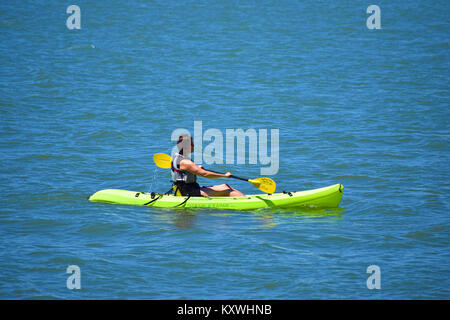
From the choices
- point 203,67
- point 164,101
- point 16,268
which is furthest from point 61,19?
point 16,268

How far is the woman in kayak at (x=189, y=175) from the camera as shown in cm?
941

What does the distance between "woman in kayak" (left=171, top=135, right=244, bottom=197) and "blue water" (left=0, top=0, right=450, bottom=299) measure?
39 cm

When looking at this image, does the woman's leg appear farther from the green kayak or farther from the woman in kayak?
the green kayak

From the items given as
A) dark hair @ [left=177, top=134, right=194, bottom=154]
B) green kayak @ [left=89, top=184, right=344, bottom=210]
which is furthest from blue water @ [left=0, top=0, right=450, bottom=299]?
dark hair @ [left=177, top=134, right=194, bottom=154]

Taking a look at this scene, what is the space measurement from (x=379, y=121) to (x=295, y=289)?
1035 cm

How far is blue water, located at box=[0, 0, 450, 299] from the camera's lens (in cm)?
755

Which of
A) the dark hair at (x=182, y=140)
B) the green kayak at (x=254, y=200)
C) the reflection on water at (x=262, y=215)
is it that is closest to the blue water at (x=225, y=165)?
the reflection on water at (x=262, y=215)

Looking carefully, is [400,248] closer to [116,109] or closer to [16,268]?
[16,268]

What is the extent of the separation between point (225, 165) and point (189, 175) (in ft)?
10.7

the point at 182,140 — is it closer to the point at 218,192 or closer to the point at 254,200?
the point at 218,192

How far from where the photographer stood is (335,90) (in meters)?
20.4

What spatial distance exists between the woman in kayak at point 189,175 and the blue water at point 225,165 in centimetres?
39

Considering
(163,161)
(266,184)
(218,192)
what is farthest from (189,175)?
(266,184)

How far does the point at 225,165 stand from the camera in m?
12.7
